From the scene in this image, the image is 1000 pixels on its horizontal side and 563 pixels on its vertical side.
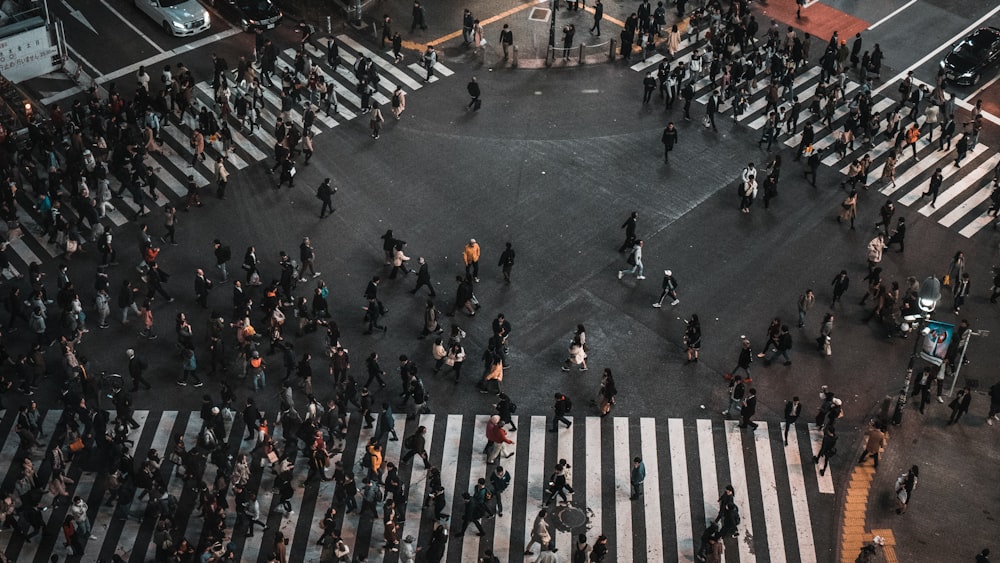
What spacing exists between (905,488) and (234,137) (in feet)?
91.6

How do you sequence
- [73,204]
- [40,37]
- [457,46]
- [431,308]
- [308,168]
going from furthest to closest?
[457,46]
[40,37]
[308,168]
[73,204]
[431,308]

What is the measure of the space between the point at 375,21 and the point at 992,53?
26.7 metres

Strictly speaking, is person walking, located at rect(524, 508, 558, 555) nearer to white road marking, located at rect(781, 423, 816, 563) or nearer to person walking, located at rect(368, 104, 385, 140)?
white road marking, located at rect(781, 423, 816, 563)

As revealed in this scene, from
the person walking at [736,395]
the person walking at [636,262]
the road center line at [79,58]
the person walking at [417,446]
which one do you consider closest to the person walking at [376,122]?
the person walking at [636,262]

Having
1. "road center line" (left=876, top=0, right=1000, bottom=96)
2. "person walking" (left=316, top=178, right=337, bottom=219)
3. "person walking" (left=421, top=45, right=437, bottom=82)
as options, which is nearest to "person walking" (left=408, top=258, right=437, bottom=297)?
"person walking" (left=316, top=178, right=337, bottom=219)

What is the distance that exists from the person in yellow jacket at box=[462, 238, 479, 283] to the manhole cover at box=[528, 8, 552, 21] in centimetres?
1887

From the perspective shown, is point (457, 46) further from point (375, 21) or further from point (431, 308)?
point (431, 308)

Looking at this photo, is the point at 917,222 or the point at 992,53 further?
the point at 992,53

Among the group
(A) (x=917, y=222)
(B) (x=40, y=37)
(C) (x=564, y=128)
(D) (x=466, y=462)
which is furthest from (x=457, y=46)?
(D) (x=466, y=462)

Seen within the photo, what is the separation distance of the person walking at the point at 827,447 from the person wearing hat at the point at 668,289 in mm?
7192

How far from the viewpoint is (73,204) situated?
43.4 metres

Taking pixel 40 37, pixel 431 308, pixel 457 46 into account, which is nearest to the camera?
pixel 431 308

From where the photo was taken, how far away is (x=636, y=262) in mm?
41438

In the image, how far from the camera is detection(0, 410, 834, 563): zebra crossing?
108 ft
